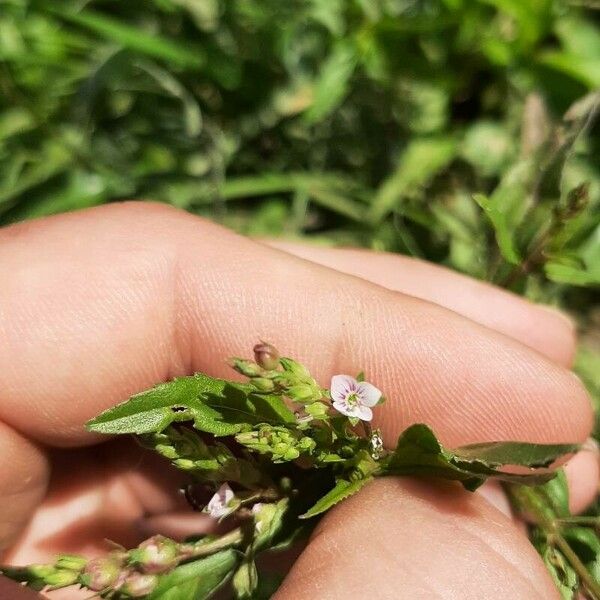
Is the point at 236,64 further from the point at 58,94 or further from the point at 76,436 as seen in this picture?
the point at 76,436

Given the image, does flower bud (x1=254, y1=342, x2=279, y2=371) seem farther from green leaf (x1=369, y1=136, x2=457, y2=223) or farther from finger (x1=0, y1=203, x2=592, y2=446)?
green leaf (x1=369, y1=136, x2=457, y2=223)

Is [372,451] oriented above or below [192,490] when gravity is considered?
above

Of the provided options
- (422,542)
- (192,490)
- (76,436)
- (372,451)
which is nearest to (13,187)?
(76,436)

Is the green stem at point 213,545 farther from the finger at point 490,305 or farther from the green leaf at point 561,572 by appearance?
the finger at point 490,305

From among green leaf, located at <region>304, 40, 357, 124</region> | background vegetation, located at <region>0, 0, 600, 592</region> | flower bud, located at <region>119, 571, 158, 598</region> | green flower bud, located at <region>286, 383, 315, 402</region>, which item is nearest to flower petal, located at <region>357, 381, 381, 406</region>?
green flower bud, located at <region>286, 383, 315, 402</region>

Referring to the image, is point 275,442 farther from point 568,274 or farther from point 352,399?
point 568,274

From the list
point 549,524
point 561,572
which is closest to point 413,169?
point 549,524
